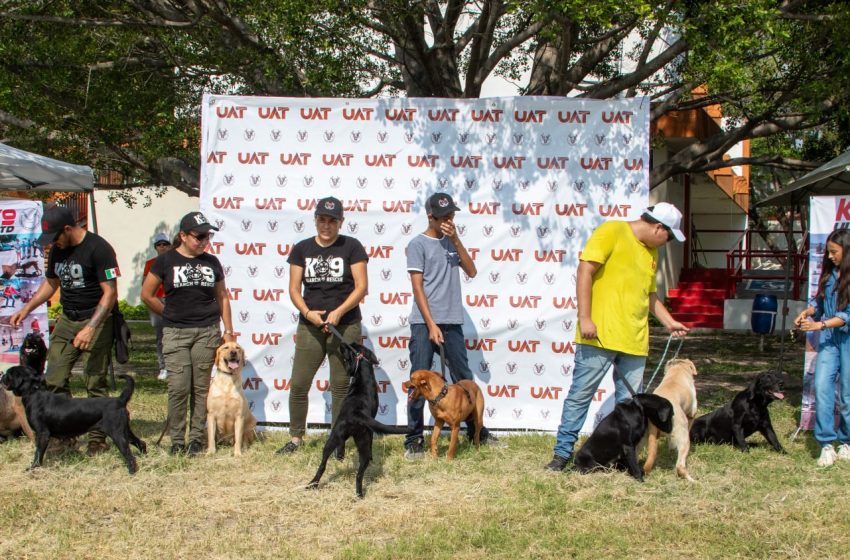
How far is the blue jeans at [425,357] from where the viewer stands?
6742 millimetres

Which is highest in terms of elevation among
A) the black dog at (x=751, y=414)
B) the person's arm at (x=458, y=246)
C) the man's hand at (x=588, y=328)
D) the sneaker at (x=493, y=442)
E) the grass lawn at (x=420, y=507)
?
the person's arm at (x=458, y=246)

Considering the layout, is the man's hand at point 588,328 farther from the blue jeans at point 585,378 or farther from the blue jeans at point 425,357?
the blue jeans at point 425,357

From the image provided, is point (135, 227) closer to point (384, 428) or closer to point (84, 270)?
point (84, 270)

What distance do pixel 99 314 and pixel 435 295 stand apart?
2593mm

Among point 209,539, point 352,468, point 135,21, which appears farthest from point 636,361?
point 135,21

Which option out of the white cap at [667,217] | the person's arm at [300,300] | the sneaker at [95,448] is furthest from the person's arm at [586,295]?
the sneaker at [95,448]

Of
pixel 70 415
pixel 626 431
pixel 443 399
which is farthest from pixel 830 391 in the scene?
pixel 70 415

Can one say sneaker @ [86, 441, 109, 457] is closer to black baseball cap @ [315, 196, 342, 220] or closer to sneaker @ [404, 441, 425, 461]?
sneaker @ [404, 441, 425, 461]

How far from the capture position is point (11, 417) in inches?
284

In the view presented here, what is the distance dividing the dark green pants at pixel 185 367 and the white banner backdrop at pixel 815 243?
497 cm

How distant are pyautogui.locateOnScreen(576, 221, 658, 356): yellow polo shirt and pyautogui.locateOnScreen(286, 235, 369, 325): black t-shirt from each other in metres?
1.86

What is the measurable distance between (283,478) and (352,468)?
1.69 ft

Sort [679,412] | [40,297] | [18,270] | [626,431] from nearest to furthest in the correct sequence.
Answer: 1. [626,431]
2. [679,412]
3. [40,297]
4. [18,270]

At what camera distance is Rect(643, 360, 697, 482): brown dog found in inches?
237
